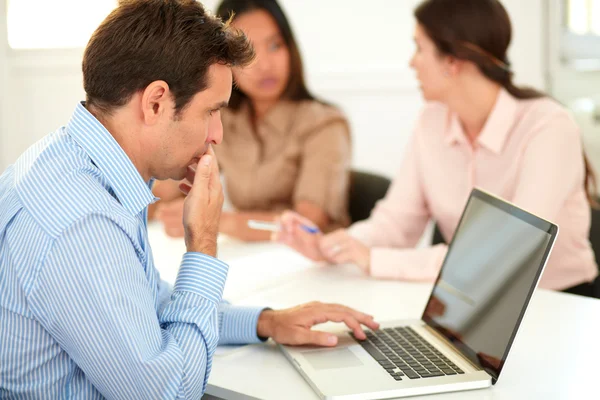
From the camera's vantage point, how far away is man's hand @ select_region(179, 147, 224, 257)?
1.24 m

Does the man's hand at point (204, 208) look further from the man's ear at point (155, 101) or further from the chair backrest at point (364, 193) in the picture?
the chair backrest at point (364, 193)

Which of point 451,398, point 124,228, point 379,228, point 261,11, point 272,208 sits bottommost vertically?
point 272,208

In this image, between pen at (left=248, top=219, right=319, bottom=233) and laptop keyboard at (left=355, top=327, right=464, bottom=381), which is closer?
laptop keyboard at (left=355, top=327, right=464, bottom=381)

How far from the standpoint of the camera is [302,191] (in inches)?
98.3

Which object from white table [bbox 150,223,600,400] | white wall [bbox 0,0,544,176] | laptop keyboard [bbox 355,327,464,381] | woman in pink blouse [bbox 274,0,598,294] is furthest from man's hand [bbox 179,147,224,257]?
white wall [bbox 0,0,544,176]

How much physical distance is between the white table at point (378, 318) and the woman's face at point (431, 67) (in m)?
0.58

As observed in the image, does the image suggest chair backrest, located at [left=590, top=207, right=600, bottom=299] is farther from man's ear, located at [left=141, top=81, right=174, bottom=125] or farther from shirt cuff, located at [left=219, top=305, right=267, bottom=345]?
man's ear, located at [left=141, top=81, right=174, bottom=125]

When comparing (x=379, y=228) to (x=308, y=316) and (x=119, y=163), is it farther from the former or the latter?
(x=119, y=163)

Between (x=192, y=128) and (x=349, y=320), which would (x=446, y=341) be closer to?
(x=349, y=320)

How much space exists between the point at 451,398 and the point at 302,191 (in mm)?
1420

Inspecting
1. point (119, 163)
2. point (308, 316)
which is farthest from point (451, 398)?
point (119, 163)

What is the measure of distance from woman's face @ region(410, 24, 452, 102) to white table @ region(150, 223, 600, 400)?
58 centimetres

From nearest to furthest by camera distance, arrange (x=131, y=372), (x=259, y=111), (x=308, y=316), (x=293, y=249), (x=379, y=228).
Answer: (x=131, y=372)
(x=308, y=316)
(x=293, y=249)
(x=379, y=228)
(x=259, y=111)

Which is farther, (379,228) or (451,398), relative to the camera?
(379,228)
